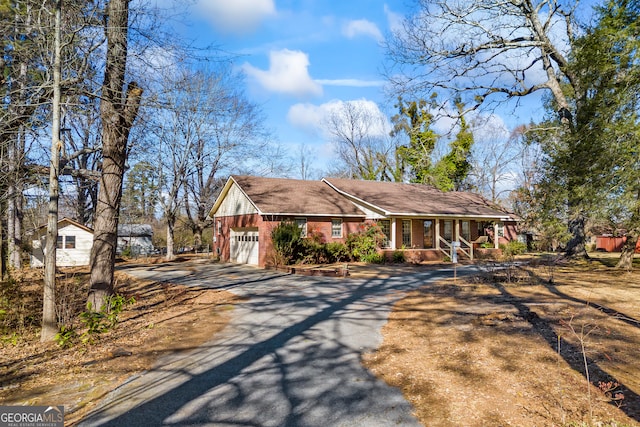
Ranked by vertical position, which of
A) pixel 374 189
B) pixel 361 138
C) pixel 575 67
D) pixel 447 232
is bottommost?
pixel 447 232

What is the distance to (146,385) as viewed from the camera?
479 centimetres

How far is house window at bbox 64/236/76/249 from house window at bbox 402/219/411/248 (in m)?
20.7

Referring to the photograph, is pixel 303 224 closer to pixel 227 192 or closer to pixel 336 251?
pixel 336 251

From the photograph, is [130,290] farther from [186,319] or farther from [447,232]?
[447,232]

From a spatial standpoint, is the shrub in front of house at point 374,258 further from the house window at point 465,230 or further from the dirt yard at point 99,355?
the dirt yard at point 99,355

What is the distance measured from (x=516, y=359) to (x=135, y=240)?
32887 millimetres

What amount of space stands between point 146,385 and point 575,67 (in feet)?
53.3

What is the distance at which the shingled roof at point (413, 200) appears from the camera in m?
22.3

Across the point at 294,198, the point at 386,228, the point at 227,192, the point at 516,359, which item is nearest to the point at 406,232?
the point at 386,228

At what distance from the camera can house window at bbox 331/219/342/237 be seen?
22.0 metres

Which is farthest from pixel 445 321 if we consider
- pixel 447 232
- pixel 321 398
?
pixel 447 232

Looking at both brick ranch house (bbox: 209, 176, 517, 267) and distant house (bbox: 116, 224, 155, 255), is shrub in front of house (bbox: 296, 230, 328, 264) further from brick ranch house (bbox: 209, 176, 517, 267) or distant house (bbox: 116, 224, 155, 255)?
distant house (bbox: 116, 224, 155, 255)

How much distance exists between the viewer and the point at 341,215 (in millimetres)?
21844

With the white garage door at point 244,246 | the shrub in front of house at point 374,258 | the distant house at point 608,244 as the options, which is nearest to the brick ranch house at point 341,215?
the white garage door at point 244,246
